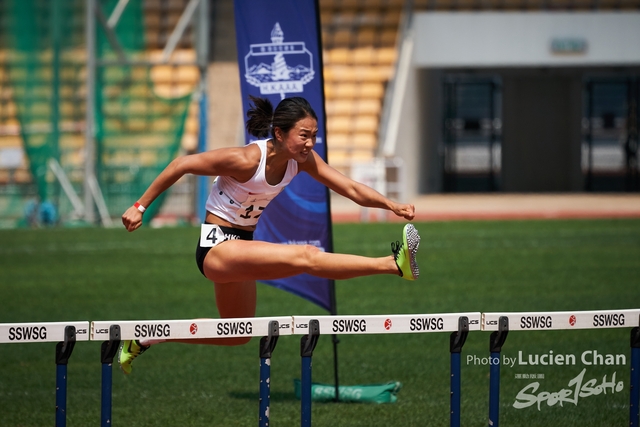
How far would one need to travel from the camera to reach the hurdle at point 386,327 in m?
4.77

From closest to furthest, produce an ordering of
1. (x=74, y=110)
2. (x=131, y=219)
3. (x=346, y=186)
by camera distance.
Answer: (x=131, y=219) → (x=346, y=186) → (x=74, y=110)

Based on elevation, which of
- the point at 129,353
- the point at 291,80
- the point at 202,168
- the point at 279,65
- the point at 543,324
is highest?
the point at 279,65

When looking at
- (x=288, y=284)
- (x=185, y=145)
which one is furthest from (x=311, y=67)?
(x=185, y=145)

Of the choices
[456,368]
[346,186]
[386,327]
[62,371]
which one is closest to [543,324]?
[456,368]

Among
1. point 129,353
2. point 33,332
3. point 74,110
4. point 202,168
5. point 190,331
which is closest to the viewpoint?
→ point 33,332

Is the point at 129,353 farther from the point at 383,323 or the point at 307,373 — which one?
the point at 383,323

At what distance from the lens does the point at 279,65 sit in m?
7.04

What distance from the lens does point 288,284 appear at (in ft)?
24.4

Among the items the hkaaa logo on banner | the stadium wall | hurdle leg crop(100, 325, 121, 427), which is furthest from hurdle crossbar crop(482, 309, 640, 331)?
the stadium wall

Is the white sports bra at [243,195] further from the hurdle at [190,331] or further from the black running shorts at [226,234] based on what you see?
the hurdle at [190,331]

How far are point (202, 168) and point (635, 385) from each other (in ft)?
8.66

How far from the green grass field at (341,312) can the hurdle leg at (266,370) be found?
4.90 ft

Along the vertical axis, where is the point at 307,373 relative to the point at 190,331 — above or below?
below

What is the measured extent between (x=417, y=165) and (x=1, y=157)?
1183 cm
